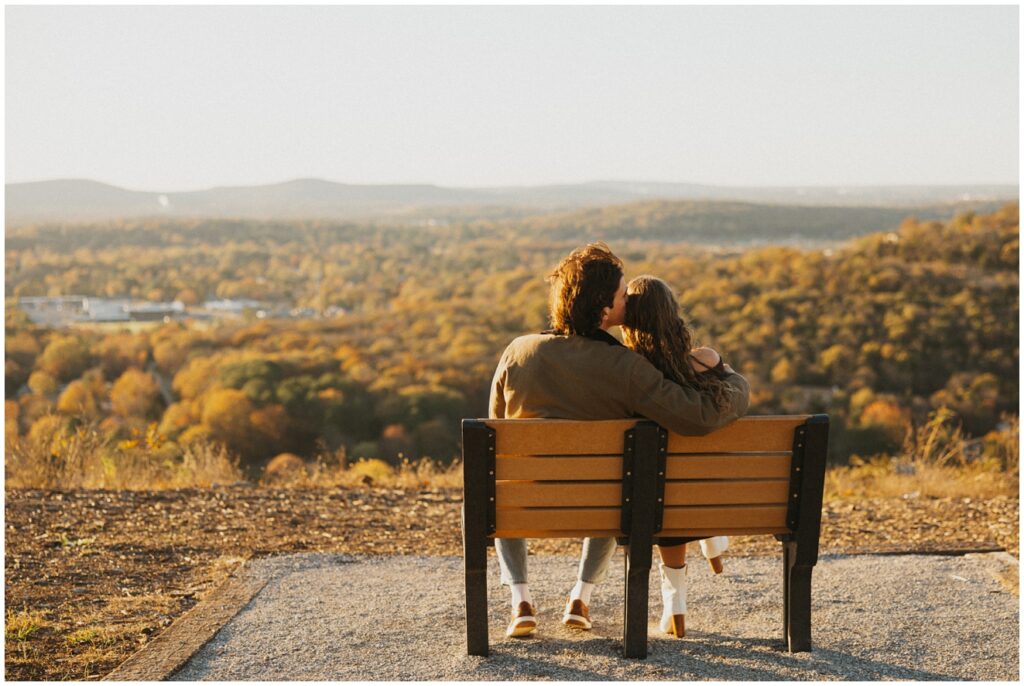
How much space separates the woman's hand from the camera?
4.12 meters

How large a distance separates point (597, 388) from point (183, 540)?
10.7 ft

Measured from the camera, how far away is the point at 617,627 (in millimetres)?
4617

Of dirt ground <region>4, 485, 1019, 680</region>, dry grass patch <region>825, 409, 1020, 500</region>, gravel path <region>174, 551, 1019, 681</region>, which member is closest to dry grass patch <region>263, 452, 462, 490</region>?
dirt ground <region>4, 485, 1019, 680</region>

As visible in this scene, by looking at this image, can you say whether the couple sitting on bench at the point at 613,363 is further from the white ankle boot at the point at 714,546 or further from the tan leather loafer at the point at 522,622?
the white ankle boot at the point at 714,546

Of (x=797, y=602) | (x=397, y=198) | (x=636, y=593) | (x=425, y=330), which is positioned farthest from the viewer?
(x=397, y=198)

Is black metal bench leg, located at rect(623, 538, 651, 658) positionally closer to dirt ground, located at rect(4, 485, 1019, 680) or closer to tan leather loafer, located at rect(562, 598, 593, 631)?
tan leather loafer, located at rect(562, 598, 593, 631)

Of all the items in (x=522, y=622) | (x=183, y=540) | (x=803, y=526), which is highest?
(x=803, y=526)

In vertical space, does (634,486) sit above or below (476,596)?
above

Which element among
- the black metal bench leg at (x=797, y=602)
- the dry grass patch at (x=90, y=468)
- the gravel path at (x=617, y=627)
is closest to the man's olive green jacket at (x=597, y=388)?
the black metal bench leg at (x=797, y=602)

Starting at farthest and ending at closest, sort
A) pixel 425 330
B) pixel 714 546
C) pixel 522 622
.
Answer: pixel 425 330 < pixel 714 546 < pixel 522 622

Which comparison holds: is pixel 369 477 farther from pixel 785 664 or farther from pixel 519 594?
pixel 785 664

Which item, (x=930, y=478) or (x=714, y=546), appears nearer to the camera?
(x=714, y=546)

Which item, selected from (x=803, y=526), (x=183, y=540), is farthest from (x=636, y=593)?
(x=183, y=540)

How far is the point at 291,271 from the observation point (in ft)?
151
